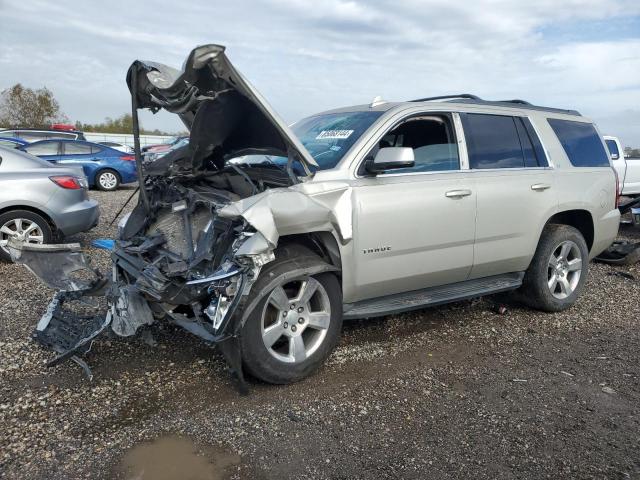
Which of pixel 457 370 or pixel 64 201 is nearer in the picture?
pixel 457 370

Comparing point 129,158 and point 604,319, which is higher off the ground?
point 129,158

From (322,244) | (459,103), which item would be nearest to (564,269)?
(459,103)

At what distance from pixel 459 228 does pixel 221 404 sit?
239 cm

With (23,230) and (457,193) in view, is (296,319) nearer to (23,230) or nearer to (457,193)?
(457,193)

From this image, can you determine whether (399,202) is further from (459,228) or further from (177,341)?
(177,341)

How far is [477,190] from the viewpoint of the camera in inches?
181

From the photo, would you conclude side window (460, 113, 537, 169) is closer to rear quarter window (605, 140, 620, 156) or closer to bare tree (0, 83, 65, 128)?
rear quarter window (605, 140, 620, 156)

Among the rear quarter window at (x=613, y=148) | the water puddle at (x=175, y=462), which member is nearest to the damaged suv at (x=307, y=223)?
the water puddle at (x=175, y=462)

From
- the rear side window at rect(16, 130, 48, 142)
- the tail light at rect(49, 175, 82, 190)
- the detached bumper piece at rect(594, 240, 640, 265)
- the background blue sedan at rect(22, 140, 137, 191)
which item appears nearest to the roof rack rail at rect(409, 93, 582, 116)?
the detached bumper piece at rect(594, 240, 640, 265)

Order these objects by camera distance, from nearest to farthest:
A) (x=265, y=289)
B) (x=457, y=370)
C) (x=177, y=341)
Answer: (x=265, y=289) < (x=457, y=370) < (x=177, y=341)

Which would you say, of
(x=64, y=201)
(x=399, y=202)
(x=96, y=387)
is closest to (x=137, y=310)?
(x=96, y=387)

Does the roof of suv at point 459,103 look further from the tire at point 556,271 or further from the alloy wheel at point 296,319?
the alloy wheel at point 296,319

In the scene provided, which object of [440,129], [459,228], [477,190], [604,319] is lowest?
[604,319]

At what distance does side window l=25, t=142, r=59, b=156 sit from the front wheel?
44.1 feet
